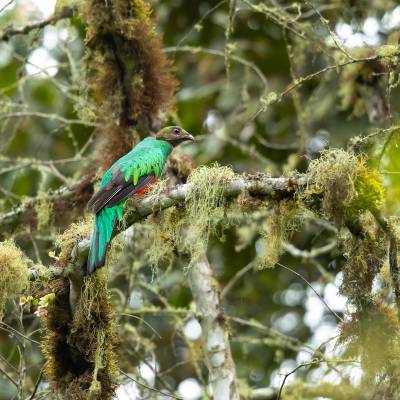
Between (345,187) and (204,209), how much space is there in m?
0.91

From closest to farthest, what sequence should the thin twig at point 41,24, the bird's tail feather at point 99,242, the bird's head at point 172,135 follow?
1. the bird's tail feather at point 99,242
2. the bird's head at point 172,135
3. the thin twig at point 41,24

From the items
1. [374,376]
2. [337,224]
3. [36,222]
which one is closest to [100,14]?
[36,222]

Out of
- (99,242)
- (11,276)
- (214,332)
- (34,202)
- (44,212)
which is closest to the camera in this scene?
(99,242)

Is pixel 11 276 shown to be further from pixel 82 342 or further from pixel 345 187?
pixel 345 187

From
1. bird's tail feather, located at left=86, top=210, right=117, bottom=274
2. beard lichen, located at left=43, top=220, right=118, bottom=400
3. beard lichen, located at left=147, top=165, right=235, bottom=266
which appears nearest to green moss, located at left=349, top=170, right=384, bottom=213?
beard lichen, located at left=147, top=165, right=235, bottom=266

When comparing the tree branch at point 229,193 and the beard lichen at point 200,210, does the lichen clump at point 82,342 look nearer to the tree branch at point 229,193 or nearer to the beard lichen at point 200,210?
the tree branch at point 229,193

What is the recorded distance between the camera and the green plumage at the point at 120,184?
4.93 m

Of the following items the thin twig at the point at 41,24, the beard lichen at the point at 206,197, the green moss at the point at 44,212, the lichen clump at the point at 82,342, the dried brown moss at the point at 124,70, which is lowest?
the lichen clump at the point at 82,342

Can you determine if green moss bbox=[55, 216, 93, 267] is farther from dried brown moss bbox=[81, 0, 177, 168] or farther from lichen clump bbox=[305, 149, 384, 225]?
dried brown moss bbox=[81, 0, 177, 168]

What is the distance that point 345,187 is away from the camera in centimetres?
461

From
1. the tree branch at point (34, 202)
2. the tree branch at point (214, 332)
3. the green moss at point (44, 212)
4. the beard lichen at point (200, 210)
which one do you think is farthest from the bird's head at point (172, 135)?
the beard lichen at point (200, 210)

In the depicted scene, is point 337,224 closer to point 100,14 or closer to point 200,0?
point 100,14

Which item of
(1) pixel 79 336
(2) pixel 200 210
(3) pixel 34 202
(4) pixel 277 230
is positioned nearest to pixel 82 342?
(1) pixel 79 336

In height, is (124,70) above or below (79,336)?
above
